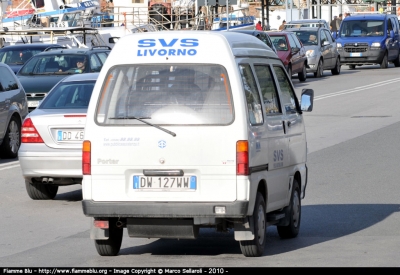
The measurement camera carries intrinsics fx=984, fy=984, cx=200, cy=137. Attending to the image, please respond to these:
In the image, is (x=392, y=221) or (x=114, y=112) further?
(x=392, y=221)

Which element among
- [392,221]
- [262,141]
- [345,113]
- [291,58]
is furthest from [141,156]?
[291,58]

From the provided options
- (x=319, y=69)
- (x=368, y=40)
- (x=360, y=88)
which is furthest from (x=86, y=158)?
(x=368, y=40)

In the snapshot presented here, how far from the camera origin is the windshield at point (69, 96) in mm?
12121

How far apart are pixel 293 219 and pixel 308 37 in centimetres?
2963

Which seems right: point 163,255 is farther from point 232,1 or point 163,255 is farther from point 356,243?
point 232,1

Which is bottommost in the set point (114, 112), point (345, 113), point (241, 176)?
point (345, 113)

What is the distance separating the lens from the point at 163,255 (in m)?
8.20

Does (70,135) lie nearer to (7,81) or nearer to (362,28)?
(7,81)

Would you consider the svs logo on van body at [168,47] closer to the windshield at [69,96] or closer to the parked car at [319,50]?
the windshield at [69,96]

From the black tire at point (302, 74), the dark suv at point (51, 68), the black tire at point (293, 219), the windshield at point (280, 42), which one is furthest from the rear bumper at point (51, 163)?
the black tire at point (302, 74)

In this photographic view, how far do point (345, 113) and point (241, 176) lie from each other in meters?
16.3

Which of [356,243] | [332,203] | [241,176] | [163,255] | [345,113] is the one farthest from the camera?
[345,113]

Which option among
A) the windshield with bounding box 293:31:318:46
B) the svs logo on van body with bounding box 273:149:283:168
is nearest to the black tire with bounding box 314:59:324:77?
the windshield with bounding box 293:31:318:46

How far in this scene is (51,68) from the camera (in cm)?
2155
